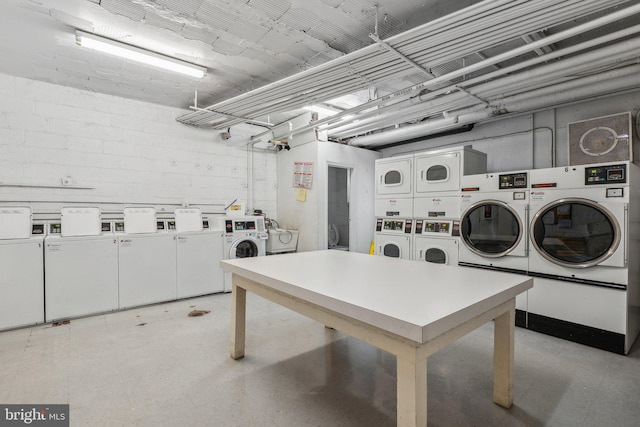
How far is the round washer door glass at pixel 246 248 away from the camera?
196 inches

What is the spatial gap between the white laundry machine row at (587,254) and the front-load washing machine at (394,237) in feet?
4.89

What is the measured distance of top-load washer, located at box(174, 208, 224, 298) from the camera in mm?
4324

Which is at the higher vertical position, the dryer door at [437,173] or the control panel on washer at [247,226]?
the dryer door at [437,173]

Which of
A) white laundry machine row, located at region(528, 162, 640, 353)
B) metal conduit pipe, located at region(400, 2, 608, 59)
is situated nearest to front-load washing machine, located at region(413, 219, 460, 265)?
white laundry machine row, located at region(528, 162, 640, 353)

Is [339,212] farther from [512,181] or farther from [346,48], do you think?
[346,48]

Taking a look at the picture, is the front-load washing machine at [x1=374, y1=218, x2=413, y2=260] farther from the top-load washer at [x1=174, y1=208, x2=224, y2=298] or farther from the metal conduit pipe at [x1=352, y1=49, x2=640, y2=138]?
the top-load washer at [x1=174, y1=208, x2=224, y2=298]

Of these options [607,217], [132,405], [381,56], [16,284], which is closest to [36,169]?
[16,284]

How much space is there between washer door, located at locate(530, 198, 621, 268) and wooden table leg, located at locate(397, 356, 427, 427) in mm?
2526

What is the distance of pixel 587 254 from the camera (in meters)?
2.81

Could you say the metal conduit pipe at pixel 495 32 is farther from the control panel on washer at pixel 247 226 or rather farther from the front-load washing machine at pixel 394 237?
the control panel on washer at pixel 247 226

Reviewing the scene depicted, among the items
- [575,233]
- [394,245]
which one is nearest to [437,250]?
[394,245]

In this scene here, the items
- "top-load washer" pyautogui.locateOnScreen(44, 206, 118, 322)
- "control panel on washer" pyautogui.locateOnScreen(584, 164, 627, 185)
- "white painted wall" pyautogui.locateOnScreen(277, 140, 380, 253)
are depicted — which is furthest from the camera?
"white painted wall" pyautogui.locateOnScreen(277, 140, 380, 253)

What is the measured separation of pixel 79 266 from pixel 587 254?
542cm

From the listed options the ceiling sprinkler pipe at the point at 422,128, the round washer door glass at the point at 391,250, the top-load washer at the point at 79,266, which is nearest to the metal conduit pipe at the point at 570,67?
the ceiling sprinkler pipe at the point at 422,128
